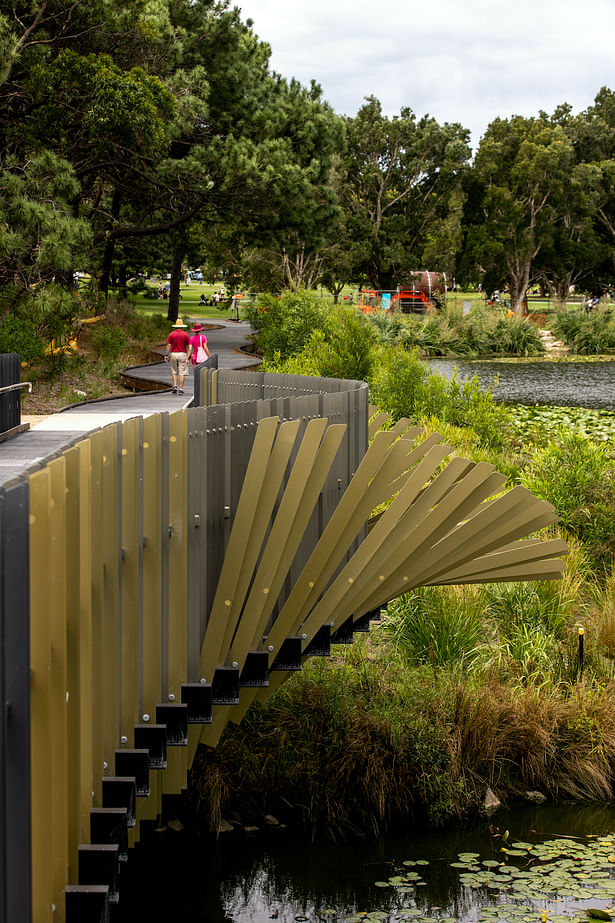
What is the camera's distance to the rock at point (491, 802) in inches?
268

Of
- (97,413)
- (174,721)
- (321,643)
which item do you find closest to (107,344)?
(97,413)

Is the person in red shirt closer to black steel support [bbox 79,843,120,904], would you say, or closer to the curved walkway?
the curved walkway

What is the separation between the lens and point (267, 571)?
481 cm

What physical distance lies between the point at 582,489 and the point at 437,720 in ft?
16.5

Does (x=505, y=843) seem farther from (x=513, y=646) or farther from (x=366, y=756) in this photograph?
(x=513, y=646)

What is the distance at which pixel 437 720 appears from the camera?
6.86 metres

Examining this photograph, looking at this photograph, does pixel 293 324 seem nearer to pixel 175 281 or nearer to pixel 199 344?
pixel 199 344

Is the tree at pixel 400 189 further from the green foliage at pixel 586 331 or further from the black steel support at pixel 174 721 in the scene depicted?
the black steel support at pixel 174 721

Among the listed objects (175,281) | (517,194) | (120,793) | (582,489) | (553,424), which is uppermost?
(517,194)

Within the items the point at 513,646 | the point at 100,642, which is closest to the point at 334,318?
the point at 513,646

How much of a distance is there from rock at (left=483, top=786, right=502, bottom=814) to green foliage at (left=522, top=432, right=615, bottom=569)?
4028 millimetres

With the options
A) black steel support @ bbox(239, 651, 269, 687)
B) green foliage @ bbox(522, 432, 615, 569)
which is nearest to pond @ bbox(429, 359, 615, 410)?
green foliage @ bbox(522, 432, 615, 569)

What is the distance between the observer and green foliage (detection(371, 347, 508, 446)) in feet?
51.0

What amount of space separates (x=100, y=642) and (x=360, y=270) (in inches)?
2592
